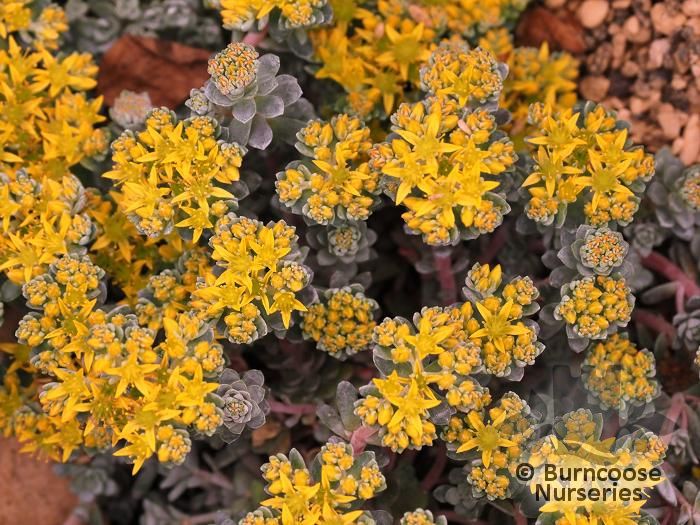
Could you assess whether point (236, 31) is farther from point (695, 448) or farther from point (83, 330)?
point (695, 448)

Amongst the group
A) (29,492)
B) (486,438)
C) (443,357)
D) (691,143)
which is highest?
(691,143)

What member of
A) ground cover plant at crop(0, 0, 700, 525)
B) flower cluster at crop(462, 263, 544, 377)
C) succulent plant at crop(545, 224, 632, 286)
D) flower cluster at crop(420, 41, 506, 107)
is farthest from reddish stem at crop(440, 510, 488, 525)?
flower cluster at crop(420, 41, 506, 107)

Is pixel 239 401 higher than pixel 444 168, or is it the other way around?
pixel 444 168

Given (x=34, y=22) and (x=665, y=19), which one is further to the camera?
(x=665, y=19)

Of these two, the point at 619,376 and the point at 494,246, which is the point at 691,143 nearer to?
the point at 494,246

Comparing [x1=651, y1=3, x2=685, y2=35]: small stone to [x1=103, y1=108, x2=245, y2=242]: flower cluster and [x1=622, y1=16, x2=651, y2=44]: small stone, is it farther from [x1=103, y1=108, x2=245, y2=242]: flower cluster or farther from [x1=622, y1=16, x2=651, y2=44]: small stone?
[x1=103, y1=108, x2=245, y2=242]: flower cluster
